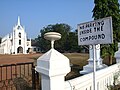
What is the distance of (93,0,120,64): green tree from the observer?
11.4m

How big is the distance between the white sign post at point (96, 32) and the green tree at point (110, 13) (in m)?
8.08

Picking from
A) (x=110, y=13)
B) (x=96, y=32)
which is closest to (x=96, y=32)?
(x=96, y=32)

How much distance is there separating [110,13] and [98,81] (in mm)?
8413

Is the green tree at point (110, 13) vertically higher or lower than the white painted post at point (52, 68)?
higher

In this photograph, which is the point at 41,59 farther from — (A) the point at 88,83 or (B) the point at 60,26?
(B) the point at 60,26

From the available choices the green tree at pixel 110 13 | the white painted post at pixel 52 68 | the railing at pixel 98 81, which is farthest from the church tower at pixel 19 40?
the white painted post at pixel 52 68

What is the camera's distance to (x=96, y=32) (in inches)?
127

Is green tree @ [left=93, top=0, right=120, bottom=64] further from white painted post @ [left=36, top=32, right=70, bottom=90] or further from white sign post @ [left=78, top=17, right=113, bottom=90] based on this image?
white painted post @ [left=36, top=32, right=70, bottom=90]

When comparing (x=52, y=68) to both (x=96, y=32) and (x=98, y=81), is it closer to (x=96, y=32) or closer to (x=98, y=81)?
(x=96, y=32)

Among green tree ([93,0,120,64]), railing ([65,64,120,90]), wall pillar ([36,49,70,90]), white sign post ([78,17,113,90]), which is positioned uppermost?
green tree ([93,0,120,64])

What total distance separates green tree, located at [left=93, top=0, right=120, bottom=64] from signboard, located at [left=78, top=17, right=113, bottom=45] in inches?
318

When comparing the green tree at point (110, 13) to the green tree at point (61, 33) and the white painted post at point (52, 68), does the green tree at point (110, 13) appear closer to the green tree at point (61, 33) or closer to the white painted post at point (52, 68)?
the white painted post at point (52, 68)

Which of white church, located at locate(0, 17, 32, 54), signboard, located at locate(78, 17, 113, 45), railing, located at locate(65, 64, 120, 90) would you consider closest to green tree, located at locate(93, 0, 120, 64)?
railing, located at locate(65, 64, 120, 90)

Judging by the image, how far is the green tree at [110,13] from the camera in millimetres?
11438
